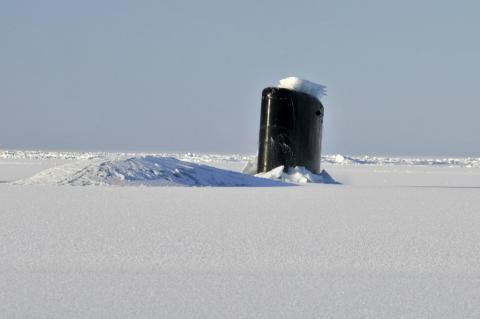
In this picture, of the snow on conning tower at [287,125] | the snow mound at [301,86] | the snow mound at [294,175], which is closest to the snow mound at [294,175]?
the snow mound at [294,175]

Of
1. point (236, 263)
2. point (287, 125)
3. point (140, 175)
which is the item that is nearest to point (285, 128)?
point (287, 125)

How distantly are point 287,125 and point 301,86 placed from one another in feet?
2.72

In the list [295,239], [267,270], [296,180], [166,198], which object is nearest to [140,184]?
[166,198]

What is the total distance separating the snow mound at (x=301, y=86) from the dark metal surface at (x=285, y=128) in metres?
0.16

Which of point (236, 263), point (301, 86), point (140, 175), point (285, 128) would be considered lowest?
point (236, 263)

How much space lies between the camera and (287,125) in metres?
12.2

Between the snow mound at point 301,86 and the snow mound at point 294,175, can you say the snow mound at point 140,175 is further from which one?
the snow mound at point 301,86

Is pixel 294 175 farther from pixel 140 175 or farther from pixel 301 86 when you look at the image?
pixel 140 175

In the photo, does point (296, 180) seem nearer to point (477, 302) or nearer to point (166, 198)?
point (166, 198)

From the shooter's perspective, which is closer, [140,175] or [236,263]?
[236,263]

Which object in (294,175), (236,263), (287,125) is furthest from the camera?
(287,125)

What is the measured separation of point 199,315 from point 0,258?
1278mm

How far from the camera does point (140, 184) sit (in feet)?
29.5

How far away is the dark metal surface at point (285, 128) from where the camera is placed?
12.2 meters
